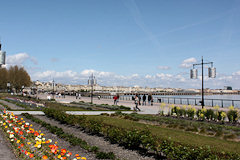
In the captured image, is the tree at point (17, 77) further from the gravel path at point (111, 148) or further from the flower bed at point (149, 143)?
the gravel path at point (111, 148)

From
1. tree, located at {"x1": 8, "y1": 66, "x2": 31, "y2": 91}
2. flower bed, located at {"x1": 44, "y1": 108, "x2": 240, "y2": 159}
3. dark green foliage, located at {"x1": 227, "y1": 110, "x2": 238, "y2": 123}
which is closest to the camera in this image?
flower bed, located at {"x1": 44, "y1": 108, "x2": 240, "y2": 159}

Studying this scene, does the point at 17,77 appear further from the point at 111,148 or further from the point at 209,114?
the point at 111,148

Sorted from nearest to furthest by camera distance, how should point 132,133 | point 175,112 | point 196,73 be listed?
point 132,133 < point 175,112 < point 196,73

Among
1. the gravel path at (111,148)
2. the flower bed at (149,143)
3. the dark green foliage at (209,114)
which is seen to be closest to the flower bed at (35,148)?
the gravel path at (111,148)

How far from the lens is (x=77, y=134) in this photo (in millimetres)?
10953

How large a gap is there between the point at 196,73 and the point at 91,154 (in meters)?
20.8

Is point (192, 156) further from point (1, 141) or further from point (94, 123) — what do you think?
point (1, 141)

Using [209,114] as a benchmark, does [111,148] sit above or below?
below

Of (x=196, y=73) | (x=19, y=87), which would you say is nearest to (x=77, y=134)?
(x=196, y=73)

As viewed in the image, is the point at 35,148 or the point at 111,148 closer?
the point at 35,148

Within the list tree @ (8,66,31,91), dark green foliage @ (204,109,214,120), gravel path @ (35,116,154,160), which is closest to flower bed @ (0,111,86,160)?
gravel path @ (35,116,154,160)

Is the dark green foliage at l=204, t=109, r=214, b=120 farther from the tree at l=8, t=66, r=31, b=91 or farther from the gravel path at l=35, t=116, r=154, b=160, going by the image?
the tree at l=8, t=66, r=31, b=91

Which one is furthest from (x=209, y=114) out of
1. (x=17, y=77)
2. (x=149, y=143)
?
(x=17, y=77)

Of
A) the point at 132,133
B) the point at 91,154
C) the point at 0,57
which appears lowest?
the point at 91,154
